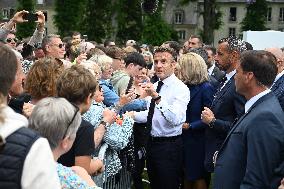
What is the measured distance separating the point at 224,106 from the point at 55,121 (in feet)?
10.4

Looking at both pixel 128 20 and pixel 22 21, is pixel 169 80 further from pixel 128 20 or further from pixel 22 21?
pixel 128 20

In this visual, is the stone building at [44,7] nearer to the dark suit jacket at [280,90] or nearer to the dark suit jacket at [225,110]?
the dark suit jacket at [280,90]

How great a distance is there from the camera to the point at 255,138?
396 cm

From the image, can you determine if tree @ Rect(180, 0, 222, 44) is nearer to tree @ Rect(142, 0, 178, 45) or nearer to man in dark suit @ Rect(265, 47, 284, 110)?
tree @ Rect(142, 0, 178, 45)

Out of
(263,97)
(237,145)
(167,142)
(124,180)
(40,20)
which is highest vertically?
(40,20)

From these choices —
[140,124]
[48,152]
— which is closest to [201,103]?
[140,124]

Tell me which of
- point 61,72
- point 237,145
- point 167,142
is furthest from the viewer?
point 167,142

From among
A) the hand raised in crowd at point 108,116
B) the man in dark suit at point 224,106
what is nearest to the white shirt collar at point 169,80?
the man in dark suit at point 224,106

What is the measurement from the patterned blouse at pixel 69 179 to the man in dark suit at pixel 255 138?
1372 millimetres

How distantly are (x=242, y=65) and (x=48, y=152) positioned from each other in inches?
92.9

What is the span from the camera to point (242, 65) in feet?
14.4

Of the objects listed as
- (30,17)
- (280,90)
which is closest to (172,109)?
(280,90)

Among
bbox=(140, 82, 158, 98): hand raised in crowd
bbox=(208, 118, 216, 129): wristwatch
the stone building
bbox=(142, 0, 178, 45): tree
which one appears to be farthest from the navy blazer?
the stone building

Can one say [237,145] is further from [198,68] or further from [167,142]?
[198,68]
